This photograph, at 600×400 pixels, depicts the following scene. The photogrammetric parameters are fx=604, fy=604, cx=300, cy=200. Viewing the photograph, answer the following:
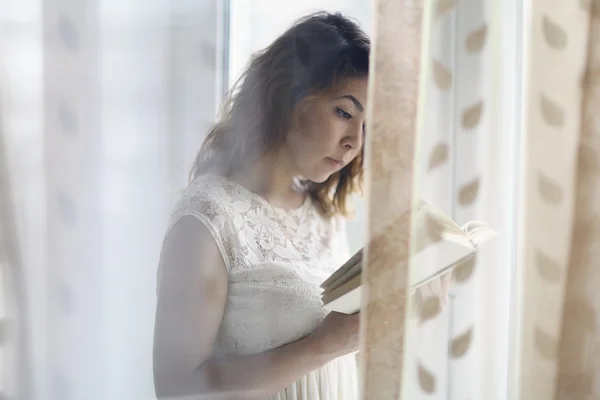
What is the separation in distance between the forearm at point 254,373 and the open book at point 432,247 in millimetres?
183

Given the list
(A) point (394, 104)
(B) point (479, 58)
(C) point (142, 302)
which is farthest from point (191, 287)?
(B) point (479, 58)

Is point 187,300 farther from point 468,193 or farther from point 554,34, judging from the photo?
point 554,34

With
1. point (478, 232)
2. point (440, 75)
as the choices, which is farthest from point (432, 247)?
point (440, 75)

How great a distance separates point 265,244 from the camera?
3.08 feet

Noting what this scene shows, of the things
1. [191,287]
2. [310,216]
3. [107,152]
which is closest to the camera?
[107,152]

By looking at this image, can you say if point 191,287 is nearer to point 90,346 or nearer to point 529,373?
point 90,346

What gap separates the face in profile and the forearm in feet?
0.95

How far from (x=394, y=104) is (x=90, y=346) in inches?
17.1

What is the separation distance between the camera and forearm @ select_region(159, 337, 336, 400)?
2.61 feet

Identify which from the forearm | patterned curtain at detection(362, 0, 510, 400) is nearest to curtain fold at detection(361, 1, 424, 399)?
patterned curtain at detection(362, 0, 510, 400)

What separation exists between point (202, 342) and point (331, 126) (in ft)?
1.22

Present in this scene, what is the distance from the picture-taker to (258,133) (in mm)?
868

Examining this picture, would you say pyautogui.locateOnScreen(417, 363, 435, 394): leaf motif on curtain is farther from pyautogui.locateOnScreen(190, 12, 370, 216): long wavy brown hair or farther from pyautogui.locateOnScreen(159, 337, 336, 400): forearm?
pyautogui.locateOnScreen(190, 12, 370, 216): long wavy brown hair

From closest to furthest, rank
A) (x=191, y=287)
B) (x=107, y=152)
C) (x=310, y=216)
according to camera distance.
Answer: (x=107, y=152) < (x=191, y=287) < (x=310, y=216)
